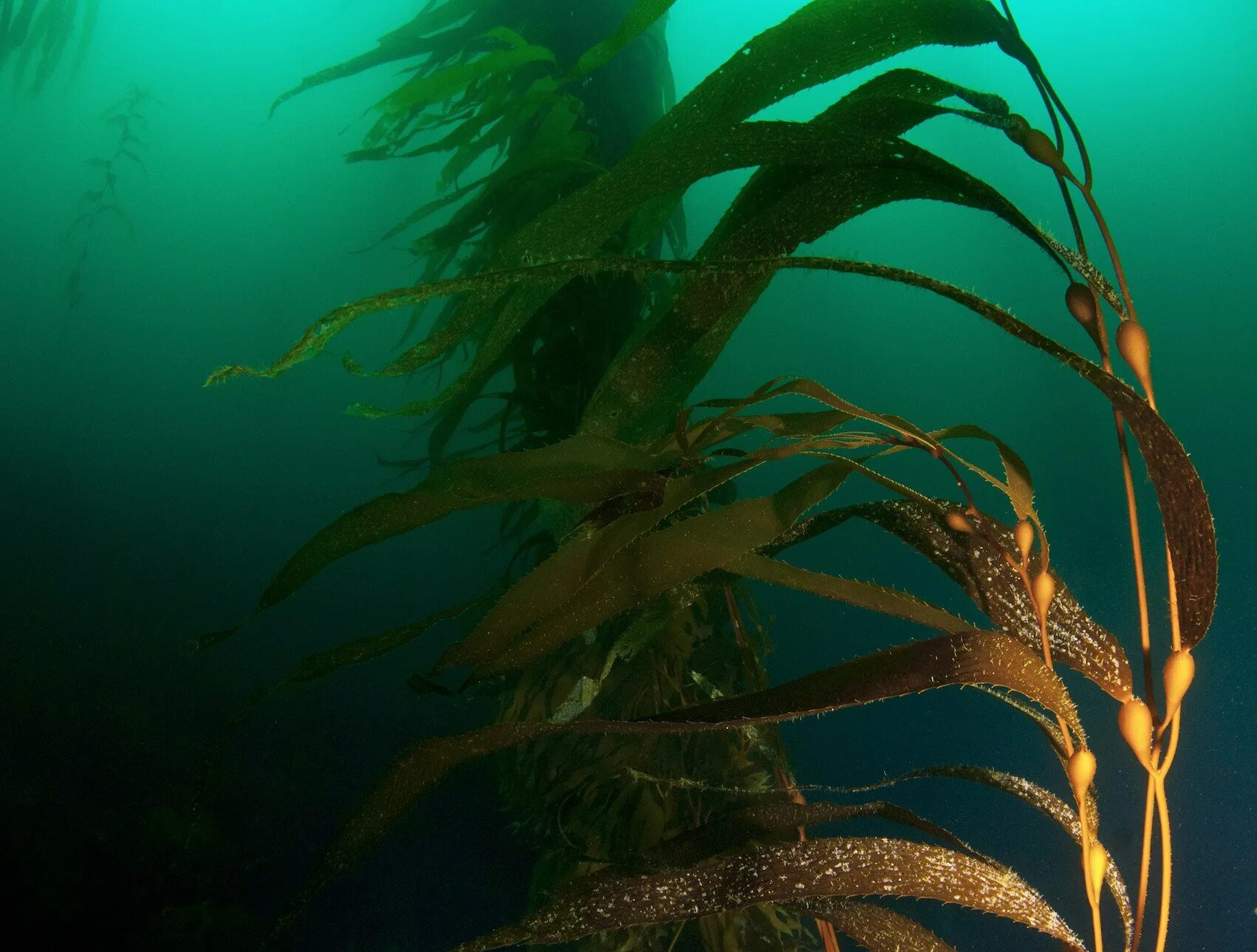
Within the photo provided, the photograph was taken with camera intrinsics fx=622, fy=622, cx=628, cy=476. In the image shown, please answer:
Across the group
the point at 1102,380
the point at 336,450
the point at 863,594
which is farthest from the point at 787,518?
the point at 336,450

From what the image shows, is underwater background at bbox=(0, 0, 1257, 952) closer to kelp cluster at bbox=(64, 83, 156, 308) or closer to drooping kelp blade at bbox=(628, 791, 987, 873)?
kelp cluster at bbox=(64, 83, 156, 308)

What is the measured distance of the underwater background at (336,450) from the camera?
1.54 meters

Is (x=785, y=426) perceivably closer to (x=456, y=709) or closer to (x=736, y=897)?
(x=736, y=897)

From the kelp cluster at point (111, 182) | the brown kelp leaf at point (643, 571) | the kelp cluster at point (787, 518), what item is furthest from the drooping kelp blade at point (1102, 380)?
the kelp cluster at point (111, 182)

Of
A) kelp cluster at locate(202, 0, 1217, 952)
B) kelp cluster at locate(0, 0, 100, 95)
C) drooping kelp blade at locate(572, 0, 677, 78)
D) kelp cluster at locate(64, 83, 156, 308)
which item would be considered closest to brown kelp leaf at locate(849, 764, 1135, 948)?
kelp cluster at locate(202, 0, 1217, 952)

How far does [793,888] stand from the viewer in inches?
12.1

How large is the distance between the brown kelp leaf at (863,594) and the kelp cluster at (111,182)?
3458mm

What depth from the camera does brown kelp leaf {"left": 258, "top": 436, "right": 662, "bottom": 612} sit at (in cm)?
36

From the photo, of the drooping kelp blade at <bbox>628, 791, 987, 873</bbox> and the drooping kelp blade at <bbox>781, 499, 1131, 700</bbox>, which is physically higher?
the drooping kelp blade at <bbox>781, 499, 1131, 700</bbox>

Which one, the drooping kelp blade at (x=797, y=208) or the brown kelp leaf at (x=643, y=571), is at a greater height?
the drooping kelp blade at (x=797, y=208)

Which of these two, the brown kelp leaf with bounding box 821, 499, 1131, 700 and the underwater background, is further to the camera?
the underwater background

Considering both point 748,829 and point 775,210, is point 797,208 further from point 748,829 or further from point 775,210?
point 748,829

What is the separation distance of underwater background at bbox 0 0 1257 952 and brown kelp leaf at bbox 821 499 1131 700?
1.43 feet

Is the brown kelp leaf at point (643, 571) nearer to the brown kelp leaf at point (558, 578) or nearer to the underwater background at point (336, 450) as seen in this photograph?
the brown kelp leaf at point (558, 578)
